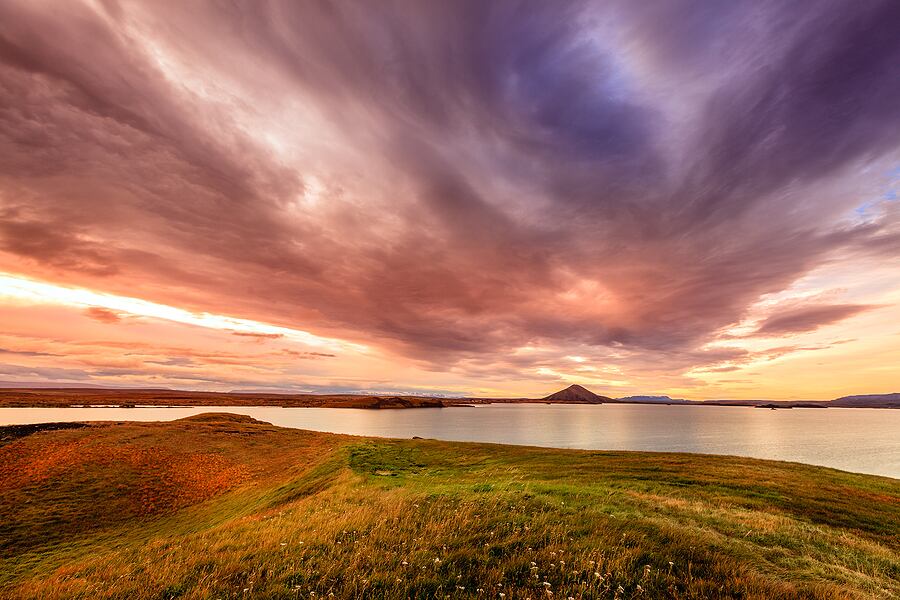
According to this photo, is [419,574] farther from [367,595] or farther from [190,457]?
[190,457]

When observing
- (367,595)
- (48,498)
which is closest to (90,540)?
(48,498)

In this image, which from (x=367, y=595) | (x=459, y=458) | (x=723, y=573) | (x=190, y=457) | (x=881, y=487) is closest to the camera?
(x=367, y=595)

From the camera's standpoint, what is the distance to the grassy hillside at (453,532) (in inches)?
265

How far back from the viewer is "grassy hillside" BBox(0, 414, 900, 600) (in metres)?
6.73

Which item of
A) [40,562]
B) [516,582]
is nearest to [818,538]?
[516,582]

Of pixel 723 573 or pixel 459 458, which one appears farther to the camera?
pixel 459 458

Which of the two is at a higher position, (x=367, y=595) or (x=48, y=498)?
(x=367, y=595)

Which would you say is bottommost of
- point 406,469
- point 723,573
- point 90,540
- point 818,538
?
point 90,540

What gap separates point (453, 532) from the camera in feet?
28.6

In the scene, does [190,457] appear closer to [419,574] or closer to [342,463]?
[342,463]

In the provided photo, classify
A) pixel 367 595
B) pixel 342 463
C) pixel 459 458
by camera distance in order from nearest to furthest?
pixel 367 595 → pixel 342 463 → pixel 459 458

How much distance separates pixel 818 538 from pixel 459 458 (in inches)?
1125

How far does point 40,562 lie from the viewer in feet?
58.0

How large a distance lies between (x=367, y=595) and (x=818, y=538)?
15.9 metres
